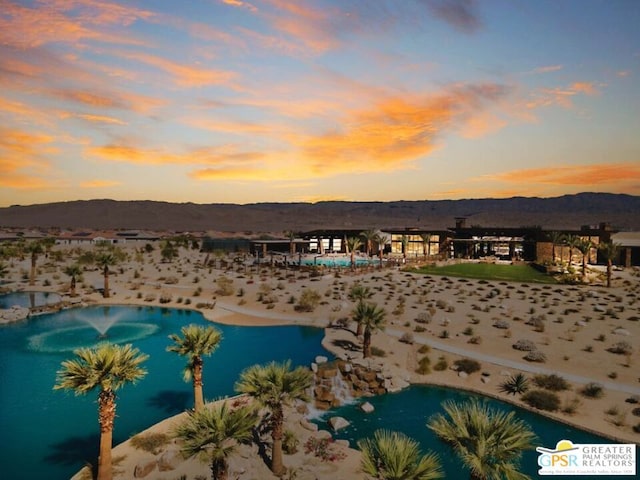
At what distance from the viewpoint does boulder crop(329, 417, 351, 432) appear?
1685 centimetres

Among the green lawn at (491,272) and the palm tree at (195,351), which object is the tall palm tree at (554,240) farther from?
the palm tree at (195,351)

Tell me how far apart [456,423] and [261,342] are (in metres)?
20.4

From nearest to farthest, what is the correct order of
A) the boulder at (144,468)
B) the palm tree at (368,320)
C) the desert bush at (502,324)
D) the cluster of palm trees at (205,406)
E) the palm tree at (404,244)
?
the cluster of palm trees at (205,406) → the boulder at (144,468) → the palm tree at (368,320) → the desert bush at (502,324) → the palm tree at (404,244)

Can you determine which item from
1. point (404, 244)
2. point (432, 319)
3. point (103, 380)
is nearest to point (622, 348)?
point (432, 319)

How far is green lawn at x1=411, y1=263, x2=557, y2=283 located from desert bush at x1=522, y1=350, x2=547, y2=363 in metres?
29.0

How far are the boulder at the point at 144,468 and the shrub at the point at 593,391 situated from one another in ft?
60.0

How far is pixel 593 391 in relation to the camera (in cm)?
1948

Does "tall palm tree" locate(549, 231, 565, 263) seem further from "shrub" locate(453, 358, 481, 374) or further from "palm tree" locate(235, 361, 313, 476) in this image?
"palm tree" locate(235, 361, 313, 476)

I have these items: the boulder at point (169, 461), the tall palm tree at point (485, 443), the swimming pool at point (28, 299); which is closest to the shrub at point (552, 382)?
the tall palm tree at point (485, 443)

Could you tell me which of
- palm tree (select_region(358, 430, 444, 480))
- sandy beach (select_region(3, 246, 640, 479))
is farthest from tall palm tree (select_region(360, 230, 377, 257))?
palm tree (select_region(358, 430, 444, 480))

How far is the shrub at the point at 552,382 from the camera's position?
20209 millimetres

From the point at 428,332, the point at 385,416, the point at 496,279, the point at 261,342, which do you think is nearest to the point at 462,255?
the point at 496,279

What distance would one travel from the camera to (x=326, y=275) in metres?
54.8

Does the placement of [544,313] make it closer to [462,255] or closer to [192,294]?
[192,294]
